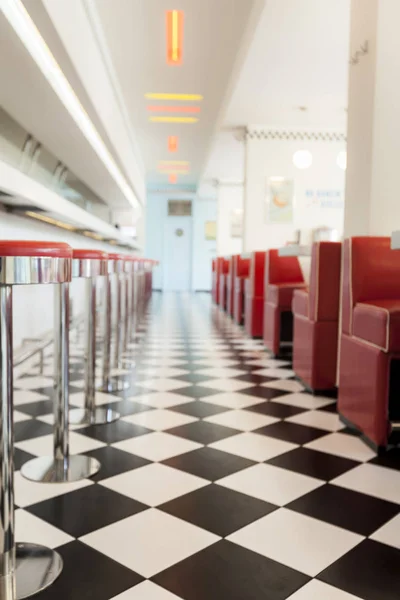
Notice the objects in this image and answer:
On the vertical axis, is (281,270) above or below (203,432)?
above

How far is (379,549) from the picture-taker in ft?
4.83

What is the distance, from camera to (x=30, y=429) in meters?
2.52

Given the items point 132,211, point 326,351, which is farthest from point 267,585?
point 132,211

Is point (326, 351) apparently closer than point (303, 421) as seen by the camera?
No

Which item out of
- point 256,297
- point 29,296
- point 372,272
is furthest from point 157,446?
point 256,297

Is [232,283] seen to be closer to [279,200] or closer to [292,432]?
[279,200]

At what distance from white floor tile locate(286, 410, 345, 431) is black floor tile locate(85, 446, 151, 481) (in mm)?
919

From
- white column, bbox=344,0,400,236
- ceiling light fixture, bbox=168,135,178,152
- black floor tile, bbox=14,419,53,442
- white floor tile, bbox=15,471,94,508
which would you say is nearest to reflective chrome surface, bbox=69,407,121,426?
black floor tile, bbox=14,419,53,442

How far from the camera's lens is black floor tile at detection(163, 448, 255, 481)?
6.62 feet

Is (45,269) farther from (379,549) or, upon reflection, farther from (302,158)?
(302,158)

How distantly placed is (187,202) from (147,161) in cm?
435

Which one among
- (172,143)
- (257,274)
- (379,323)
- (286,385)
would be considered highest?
(172,143)

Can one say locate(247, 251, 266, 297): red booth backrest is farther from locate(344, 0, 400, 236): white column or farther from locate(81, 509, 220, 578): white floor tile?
locate(81, 509, 220, 578): white floor tile

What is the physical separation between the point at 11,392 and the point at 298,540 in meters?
0.89
